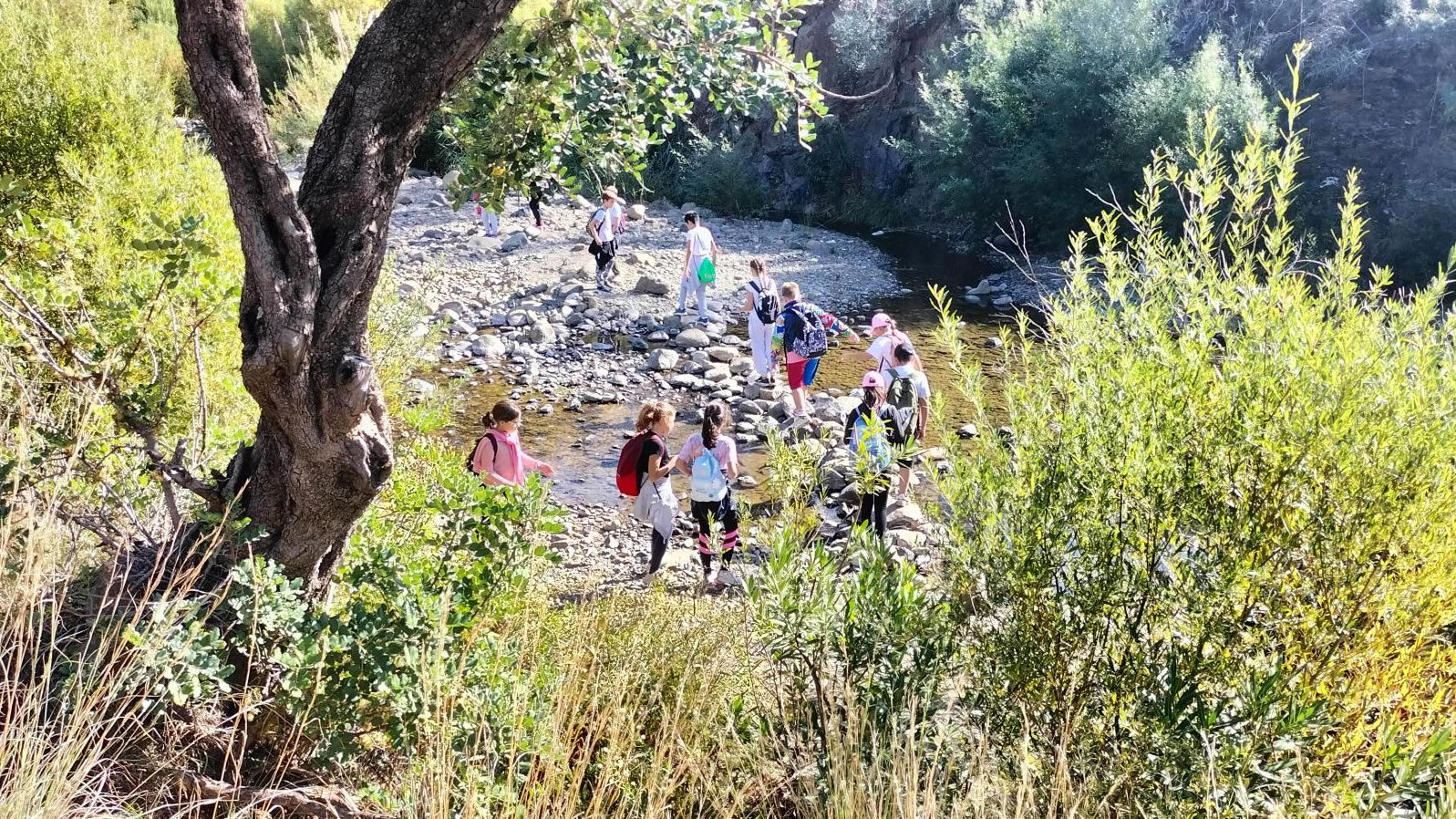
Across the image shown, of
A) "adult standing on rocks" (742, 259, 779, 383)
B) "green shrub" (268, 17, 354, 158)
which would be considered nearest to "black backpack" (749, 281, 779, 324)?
"adult standing on rocks" (742, 259, 779, 383)

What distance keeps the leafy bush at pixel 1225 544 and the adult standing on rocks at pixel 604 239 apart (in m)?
11.3

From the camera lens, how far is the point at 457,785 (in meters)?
2.51

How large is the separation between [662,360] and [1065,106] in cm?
976

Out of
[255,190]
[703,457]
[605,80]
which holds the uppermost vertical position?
[605,80]

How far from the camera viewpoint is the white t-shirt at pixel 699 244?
1305cm

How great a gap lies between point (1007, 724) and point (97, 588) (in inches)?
115

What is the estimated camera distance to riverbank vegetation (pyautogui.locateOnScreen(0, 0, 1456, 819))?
8.15ft

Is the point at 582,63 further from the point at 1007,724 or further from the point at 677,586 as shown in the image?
the point at 677,586

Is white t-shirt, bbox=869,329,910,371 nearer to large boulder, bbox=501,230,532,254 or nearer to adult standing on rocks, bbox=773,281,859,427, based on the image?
adult standing on rocks, bbox=773,281,859,427

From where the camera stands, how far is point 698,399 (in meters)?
11.1

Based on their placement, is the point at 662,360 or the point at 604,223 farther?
the point at 604,223

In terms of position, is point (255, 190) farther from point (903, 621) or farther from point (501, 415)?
point (501, 415)

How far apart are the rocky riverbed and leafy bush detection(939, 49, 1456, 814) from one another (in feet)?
3.71

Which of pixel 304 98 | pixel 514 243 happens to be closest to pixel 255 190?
pixel 514 243
